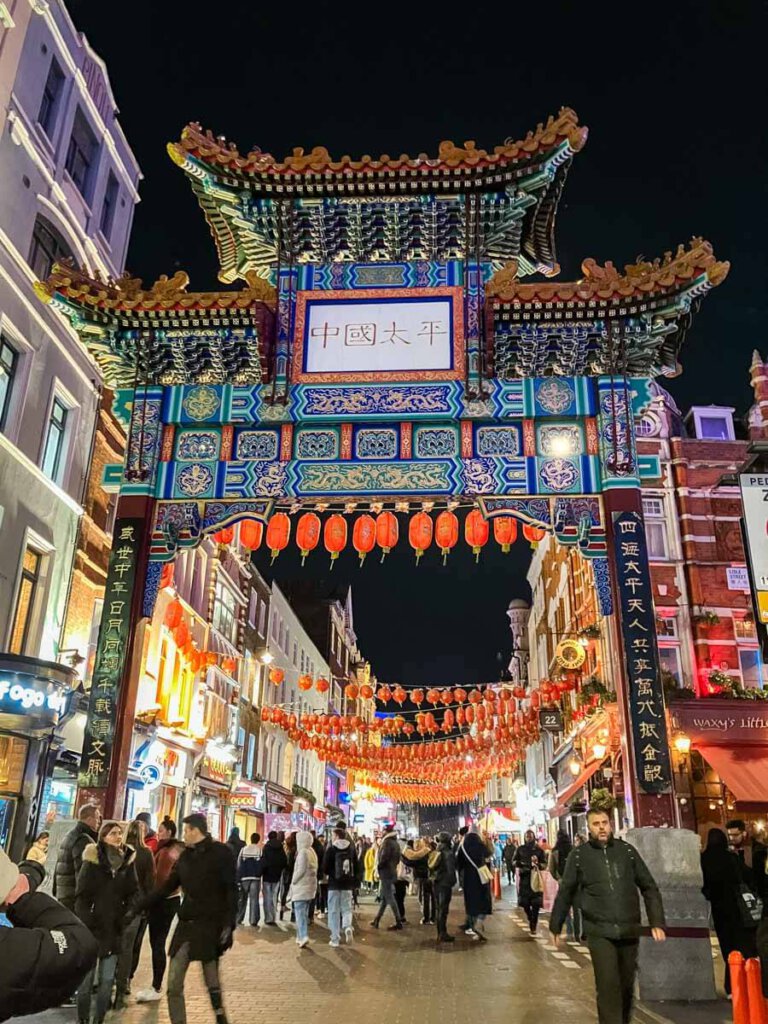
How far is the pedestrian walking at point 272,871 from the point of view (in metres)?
17.5

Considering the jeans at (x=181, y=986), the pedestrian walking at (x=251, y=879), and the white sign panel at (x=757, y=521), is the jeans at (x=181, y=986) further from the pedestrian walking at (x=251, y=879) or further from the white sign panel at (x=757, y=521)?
Answer: the pedestrian walking at (x=251, y=879)

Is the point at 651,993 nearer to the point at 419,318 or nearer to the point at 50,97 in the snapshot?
the point at 419,318

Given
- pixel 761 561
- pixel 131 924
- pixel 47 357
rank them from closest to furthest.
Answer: pixel 131 924, pixel 761 561, pixel 47 357

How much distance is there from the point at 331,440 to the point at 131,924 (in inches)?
287

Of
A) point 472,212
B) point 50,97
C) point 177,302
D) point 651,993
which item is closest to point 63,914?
point 651,993

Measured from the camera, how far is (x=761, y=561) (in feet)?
40.5

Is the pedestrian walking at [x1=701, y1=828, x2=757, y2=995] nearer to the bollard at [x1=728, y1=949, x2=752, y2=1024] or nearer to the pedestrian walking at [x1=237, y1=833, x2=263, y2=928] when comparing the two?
the bollard at [x1=728, y1=949, x2=752, y2=1024]

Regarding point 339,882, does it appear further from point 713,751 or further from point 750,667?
point 750,667

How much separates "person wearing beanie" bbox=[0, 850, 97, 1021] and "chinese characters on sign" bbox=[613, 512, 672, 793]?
30.4 ft

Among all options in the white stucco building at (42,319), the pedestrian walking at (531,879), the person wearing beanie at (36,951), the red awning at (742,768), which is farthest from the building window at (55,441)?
the red awning at (742,768)

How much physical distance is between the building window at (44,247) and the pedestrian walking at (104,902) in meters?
15.0

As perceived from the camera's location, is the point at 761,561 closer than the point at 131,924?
No

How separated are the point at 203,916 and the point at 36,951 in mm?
5135

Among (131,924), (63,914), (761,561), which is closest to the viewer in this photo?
(63,914)
